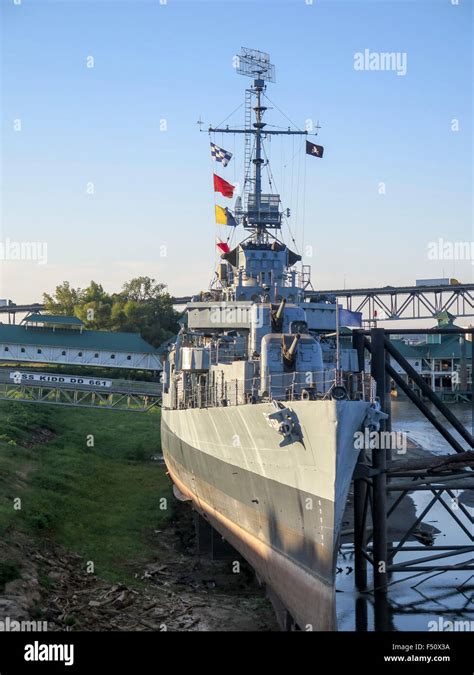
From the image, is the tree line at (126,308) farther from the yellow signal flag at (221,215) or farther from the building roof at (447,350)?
the yellow signal flag at (221,215)

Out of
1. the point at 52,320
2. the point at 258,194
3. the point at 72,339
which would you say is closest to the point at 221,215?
A: the point at 258,194

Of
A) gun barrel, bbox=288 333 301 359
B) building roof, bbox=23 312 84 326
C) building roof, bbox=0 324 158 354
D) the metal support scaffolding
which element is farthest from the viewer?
building roof, bbox=23 312 84 326

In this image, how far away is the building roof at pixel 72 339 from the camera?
196 ft

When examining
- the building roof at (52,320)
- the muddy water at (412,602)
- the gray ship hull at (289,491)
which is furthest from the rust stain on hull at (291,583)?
the building roof at (52,320)

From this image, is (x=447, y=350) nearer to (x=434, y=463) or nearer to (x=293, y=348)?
(x=434, y=463)

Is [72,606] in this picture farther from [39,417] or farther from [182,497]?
[39,417]

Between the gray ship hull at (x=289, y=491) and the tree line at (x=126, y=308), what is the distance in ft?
181

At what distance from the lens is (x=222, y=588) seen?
18578mm

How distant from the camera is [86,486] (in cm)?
2720

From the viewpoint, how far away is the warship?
1359 cm

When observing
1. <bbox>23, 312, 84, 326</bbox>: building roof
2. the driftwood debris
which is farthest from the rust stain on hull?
<bbox>23, 312, 84, 326</bbox>: building roof

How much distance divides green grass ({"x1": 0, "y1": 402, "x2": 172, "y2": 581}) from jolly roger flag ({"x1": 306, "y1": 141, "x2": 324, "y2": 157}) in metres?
13.3

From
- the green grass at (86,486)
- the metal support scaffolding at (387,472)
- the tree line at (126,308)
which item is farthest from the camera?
the tree line at (126,308)

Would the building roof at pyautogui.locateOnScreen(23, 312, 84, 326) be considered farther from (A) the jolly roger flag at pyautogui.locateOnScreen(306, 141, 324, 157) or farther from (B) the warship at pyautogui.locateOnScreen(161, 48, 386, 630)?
(A) the jolly roger flag at pyautogui.locateOnScreen(306, 141, 324, 157)
